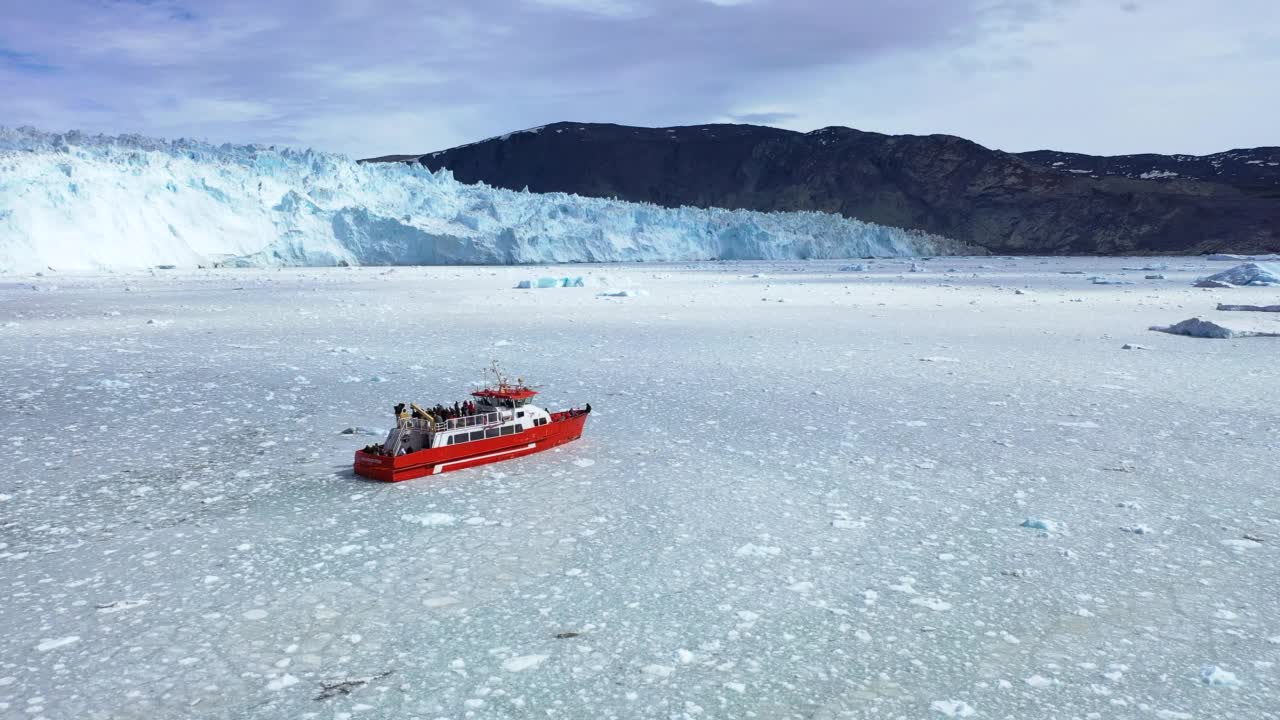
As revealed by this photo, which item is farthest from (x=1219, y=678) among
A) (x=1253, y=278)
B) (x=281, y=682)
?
(x=1253, y=278)

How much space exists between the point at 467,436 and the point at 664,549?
5.19 ft

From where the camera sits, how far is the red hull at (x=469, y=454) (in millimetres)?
4273

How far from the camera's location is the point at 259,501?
3.96 metres

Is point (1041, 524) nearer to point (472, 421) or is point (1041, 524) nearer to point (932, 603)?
point (932, 603)

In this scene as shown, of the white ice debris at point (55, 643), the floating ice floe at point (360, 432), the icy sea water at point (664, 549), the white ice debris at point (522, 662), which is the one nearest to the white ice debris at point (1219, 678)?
the icy sea water at point (664, 549)

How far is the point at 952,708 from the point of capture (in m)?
2.20

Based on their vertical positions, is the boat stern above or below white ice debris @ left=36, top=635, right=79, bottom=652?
above

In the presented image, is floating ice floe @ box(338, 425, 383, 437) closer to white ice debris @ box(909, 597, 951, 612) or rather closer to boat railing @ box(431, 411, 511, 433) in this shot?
boat railing @ box(431, 411, 511, 433)

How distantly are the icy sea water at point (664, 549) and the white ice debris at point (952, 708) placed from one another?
2 cm

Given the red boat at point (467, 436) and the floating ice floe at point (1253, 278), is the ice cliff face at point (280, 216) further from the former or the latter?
the red boat at point (467, 436)

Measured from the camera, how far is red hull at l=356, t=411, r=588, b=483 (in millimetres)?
4273

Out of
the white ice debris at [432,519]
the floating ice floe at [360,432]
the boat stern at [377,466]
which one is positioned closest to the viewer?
the white ice debris at [432,519]

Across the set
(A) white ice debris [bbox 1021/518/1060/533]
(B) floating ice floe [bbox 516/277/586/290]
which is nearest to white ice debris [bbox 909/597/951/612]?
(A) white ice debris [bbox 1021/518/1060/533]

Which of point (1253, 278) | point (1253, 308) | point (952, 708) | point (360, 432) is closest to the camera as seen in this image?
point (952, 708)
